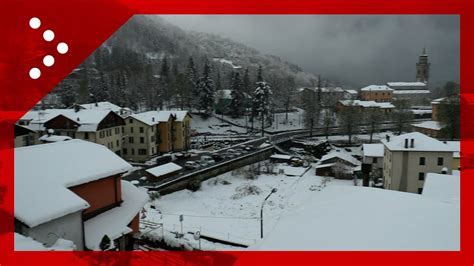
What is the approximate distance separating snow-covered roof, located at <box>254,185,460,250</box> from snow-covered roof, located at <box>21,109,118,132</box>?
37.0 feet

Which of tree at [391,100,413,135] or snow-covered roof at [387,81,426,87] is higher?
snow-covered roof at [387,81,426,87]

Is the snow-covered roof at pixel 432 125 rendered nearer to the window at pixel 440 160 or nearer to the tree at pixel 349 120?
the tree at pixel 349 120

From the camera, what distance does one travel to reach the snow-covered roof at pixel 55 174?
9.23ft

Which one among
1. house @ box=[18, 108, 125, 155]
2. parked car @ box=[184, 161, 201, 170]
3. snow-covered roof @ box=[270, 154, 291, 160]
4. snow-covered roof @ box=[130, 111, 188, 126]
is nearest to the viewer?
house @ box=[18, 108, 125, 155]

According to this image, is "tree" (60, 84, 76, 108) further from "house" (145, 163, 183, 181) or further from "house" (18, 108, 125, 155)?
"house" (145, 163, 183, 181)

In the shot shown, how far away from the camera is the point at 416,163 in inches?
391

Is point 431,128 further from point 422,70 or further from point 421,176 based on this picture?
point 422,70

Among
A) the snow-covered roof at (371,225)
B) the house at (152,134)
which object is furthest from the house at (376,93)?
the snow-covered roof at (371,225)

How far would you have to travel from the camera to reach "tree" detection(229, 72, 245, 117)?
20.5m

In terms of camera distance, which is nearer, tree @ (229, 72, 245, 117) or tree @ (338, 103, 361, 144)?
tree @ (338, 103, 361, 144)

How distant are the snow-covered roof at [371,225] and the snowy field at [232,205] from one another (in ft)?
15.8

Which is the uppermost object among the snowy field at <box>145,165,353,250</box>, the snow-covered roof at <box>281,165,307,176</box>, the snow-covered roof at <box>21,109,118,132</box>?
the snow-covered roof at <box>21,109,118,132</box>

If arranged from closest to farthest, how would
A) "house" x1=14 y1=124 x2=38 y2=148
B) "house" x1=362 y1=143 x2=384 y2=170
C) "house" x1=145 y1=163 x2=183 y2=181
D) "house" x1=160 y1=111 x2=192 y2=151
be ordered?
"house" x1=14 y1=124 x2=38 y2=148 < "house" x1=145 y1=163 x2=183 y2=181 < "house" x1=362 y1=143 x2=384 y2=170 < "house" x1=160 y1=111 x2=192 y2=151

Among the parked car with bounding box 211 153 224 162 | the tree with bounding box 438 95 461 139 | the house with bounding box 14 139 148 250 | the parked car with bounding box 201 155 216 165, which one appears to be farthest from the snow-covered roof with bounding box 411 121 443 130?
the house with bounding box 14 139 148 250
